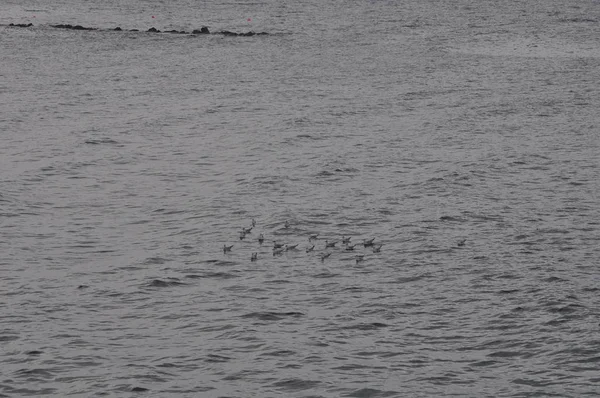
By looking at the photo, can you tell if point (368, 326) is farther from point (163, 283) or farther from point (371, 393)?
point (163, 283)

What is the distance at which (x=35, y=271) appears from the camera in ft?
103

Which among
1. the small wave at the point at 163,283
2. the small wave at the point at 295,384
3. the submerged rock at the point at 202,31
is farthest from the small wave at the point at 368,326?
the submerged rock at the point at 202,31

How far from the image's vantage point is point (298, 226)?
1414 inches

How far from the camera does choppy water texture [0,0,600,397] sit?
82.5ft

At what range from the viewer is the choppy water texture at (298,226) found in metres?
25.2

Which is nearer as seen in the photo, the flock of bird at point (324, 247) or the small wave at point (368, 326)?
the small wave at point (368, 326)

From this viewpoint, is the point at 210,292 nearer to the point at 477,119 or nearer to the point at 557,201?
the point at 557,201

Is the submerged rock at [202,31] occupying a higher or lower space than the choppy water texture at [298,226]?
higher

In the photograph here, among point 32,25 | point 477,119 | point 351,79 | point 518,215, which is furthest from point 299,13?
point 518,215

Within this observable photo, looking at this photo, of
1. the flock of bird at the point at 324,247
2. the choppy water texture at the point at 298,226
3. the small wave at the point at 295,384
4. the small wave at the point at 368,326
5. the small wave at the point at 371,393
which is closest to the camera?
the small wave at the point at 371,393

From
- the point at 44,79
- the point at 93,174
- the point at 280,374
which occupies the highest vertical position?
the point at 44,79

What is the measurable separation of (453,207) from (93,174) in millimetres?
15685

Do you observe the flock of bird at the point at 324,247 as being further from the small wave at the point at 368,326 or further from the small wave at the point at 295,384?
the small wave at the point at 295,384

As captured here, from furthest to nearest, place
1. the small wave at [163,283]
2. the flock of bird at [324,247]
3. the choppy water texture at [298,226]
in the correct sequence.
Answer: the flock of bird at [324,247] < the small wave at [163,283] < the choppy water texture at [298,226]
